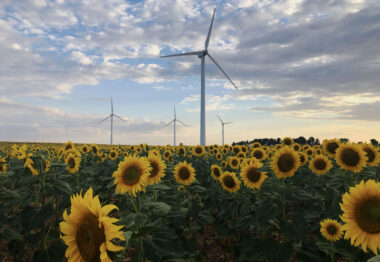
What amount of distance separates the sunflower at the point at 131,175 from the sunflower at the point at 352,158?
4877 millimetres

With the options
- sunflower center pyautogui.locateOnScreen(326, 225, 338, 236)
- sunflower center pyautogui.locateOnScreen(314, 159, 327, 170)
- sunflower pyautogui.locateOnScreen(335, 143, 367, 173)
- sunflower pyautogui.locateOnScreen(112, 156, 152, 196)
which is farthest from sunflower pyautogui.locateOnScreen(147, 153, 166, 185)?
sunflower center pyautogui.locateOnScreen(314, 159, 327, 170)

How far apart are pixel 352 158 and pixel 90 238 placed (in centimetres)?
643

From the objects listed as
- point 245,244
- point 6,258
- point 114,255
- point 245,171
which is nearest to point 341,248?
point 245,244

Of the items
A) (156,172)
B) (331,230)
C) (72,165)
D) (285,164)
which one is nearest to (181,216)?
(156,172)

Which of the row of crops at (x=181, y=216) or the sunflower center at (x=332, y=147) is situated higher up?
the sunflower center at (x=332, y=147)

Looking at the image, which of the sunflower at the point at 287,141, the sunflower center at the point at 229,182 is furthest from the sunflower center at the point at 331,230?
the sunflower at the point at 287,141

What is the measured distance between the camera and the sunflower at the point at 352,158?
671cm

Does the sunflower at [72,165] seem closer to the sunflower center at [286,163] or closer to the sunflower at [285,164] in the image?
the sunflower at [285,164]

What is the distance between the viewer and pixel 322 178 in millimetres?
8375

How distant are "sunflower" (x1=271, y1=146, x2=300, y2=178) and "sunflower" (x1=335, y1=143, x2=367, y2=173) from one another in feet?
6.30

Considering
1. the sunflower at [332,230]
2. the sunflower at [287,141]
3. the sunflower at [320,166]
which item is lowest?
the sunflower at [332,230]

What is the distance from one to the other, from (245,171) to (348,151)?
2.60 m

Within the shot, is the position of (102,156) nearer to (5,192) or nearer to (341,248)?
(5,192)

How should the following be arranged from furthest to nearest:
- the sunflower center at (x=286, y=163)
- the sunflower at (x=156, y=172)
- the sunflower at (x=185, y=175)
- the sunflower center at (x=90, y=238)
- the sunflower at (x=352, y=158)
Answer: the sunflower at (x=185, y=175) → the sunflower at (x=352, y=158) → the sunflower at (x=156, y=172) → the sunflower center at (x=286, y=163) → the sunflower center at (x=90, y=238)
